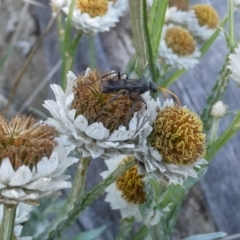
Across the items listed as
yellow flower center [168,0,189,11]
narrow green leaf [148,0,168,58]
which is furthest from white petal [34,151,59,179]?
yellow flower center [168,0,189,11]

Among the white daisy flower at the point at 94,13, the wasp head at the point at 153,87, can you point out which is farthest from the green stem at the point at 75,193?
the white daisy flower at the point at 94,13

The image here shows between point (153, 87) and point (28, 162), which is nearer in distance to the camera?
point (28, 162)

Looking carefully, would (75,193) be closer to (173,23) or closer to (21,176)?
(21,176)

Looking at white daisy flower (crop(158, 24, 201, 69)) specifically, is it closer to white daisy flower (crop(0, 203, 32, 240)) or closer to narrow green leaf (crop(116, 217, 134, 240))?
narrow green leaf (crop(116, 217, 134, 240))

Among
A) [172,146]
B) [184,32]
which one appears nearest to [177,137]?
[172,146]

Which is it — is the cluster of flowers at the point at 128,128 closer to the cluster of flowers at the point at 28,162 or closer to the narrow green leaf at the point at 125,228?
the cluster of flowers at the point at 28,162
